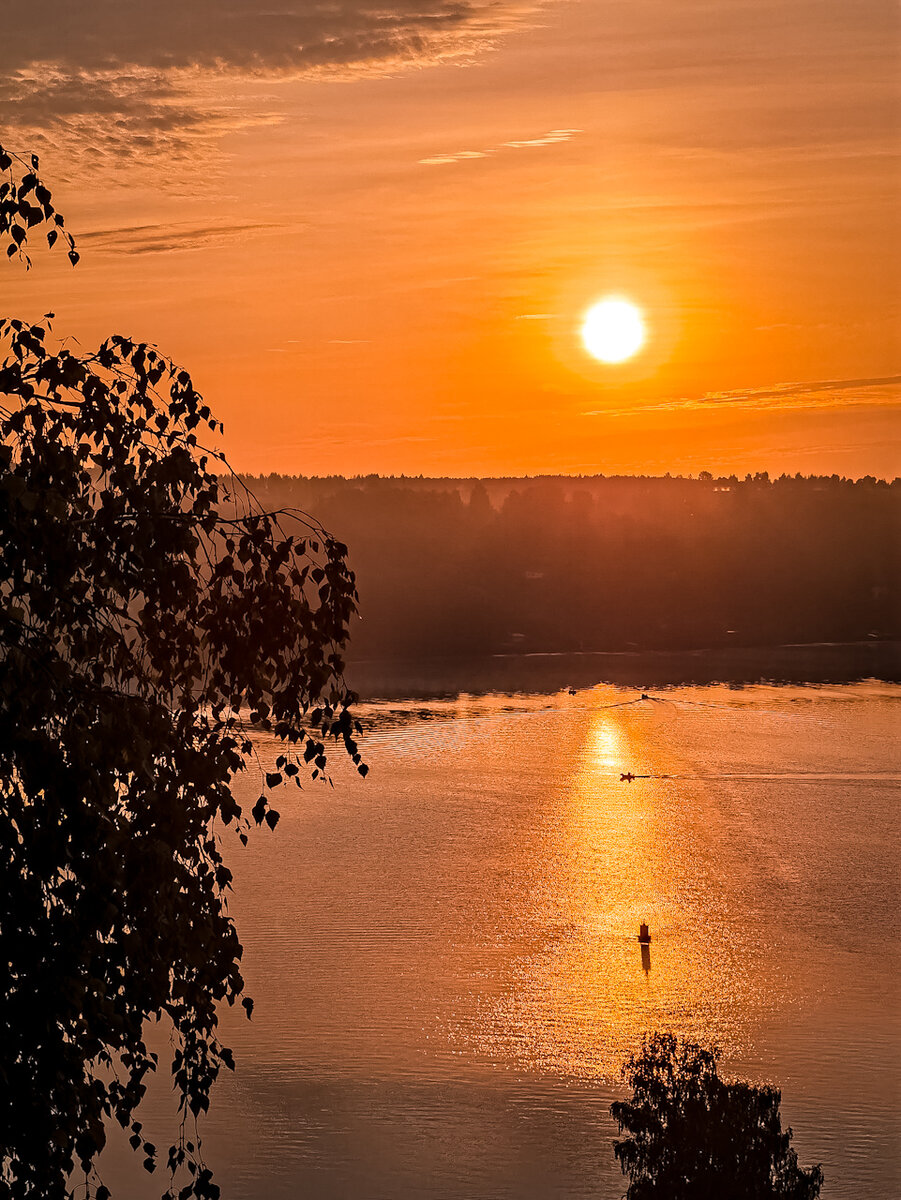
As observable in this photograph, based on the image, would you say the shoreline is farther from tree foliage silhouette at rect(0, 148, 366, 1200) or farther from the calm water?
tree foliage silhouette at rect(0, 148, 366, 1200)

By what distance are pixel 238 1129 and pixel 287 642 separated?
2890 cm

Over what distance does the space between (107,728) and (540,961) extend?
136 feet

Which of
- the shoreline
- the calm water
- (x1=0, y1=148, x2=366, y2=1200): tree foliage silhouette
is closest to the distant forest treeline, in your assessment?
the shoreline

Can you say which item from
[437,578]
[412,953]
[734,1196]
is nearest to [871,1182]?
[734,1196]

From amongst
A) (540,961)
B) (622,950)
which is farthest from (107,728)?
(622,950)

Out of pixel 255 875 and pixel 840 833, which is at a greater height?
pixel 840 833

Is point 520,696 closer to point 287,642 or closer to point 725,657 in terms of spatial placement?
point 725,657

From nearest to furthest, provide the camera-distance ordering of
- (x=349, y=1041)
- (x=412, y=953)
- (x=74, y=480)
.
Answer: (x=74, y=480), (x=349, y=1041), (x=412, y=953)

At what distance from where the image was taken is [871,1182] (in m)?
28.1

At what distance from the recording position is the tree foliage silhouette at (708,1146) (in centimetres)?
2353

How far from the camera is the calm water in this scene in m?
30.4

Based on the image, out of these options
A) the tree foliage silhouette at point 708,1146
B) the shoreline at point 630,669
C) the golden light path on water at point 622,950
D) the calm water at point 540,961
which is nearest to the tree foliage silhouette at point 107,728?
the tree foliage silhouette at point 708,1146

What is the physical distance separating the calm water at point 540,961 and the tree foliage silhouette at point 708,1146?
1506mm

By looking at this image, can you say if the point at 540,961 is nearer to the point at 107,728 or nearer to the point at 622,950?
the point at 622,950
